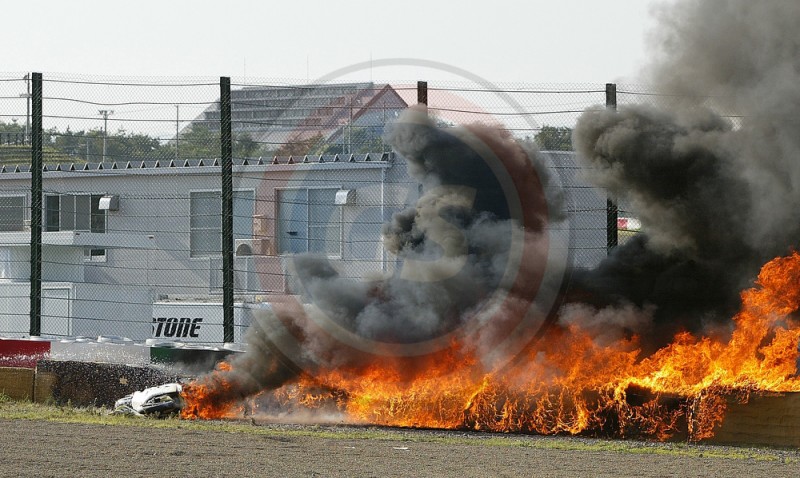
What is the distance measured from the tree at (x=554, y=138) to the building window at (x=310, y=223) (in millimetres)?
4657

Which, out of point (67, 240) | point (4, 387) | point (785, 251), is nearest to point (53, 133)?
point (67, 240)

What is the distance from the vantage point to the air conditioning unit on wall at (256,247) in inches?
833

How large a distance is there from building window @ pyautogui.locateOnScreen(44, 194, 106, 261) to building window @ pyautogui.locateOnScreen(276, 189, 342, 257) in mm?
5760

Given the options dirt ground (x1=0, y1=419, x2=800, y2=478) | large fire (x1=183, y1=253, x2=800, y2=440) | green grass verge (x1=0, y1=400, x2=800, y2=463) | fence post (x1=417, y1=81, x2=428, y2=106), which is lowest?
green grass verge (x1=0, y1=400, x2=800, y2=463)

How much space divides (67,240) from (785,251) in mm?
14965

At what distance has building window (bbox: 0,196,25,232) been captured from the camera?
2686 centimetres

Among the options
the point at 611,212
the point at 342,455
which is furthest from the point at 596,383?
the point at 342,455

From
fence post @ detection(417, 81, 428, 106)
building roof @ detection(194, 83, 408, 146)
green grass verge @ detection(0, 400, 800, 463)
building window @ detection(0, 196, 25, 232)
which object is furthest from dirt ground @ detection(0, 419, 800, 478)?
building window @ detection(0, 196, 25, 232)

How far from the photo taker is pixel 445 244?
49.4 ft

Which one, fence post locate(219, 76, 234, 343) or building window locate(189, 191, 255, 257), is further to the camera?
building window locate(189, 191, 255, 257)

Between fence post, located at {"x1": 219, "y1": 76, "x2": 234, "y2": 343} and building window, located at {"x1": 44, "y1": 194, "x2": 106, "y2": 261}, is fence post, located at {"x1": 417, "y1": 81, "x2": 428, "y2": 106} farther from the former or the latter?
building window, located at {"x1": 44, "y1": 194, "x2": 106, "y2": 261}

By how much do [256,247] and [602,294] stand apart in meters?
8.66

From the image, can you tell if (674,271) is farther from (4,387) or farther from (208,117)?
(4,387)

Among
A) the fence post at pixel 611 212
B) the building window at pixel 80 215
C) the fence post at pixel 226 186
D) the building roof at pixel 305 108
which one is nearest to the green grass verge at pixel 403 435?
the fence post at pixel 226 186
